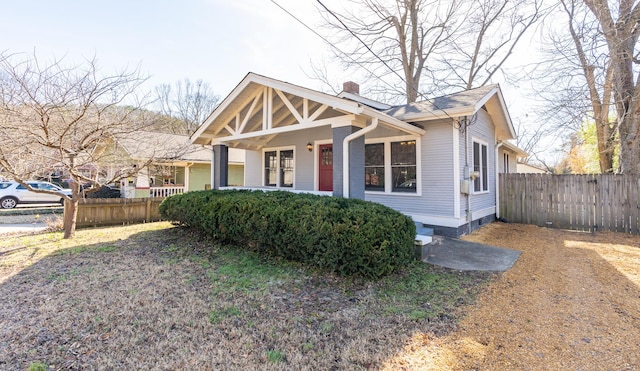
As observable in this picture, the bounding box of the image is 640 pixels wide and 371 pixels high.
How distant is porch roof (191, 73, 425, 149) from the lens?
18.9 ft

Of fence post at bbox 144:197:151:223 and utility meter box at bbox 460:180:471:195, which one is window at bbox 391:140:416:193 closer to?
utility meter box at bbox 460:180:471:195

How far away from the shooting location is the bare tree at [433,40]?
46.7 feet

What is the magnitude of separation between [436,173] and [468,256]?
2.35 meters

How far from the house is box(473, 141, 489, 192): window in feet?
0.09

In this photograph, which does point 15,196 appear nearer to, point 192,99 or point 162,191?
point 162,191

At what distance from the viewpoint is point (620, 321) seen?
3.17 metres

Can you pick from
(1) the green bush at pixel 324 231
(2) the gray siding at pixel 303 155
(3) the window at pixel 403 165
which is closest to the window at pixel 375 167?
(3) the window at pixel 403 165

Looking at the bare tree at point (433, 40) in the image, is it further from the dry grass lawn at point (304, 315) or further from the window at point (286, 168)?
the dry grass lawn at point (304, 315)

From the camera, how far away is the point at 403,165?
7859mm

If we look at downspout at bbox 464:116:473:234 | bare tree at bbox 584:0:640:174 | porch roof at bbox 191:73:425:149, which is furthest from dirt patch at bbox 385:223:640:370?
bare tree at bbox 584:0:640:174

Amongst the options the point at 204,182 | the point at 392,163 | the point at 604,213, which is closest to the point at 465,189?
the point at 392,163

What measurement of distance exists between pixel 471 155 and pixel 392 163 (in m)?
2.07

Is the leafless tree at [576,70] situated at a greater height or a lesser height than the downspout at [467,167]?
greater

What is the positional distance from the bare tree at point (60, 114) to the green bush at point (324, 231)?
3.53 metres
